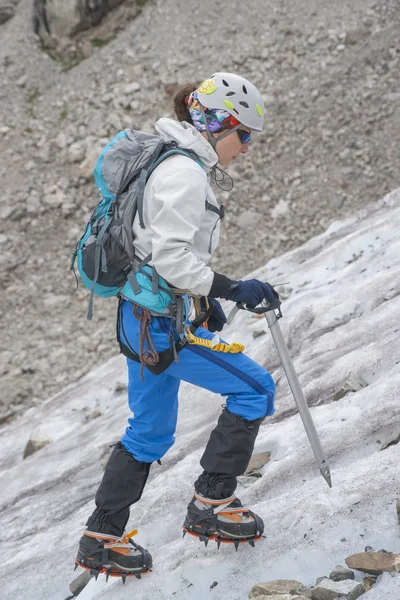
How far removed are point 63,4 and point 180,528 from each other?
1759 cm

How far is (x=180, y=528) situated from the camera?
587 cm

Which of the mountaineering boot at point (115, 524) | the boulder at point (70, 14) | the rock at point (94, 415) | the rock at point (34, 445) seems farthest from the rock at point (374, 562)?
the boulder at point (70, 14)

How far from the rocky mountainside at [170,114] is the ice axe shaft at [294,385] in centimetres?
909

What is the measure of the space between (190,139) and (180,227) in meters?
0.73

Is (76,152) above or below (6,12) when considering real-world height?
below

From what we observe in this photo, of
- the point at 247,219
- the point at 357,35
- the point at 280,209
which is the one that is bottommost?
the point at 280,209

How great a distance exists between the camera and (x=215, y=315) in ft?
17.3

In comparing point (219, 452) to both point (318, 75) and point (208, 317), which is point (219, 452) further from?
point (318, 75)

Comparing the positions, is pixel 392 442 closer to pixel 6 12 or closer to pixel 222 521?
pixel 222 521

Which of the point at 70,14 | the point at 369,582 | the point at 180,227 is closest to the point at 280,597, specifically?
the point at 369,582

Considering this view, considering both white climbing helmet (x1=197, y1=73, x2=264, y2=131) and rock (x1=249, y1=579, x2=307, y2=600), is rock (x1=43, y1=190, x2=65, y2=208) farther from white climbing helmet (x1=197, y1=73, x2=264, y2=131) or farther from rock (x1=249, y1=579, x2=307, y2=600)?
rock (x1=249, y1=579, x2=307, y2=600)

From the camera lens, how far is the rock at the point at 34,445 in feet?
32.0

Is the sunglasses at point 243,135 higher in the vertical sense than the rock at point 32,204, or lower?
higher

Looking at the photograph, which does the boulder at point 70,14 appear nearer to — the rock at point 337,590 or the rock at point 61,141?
the rock at point 61,141
